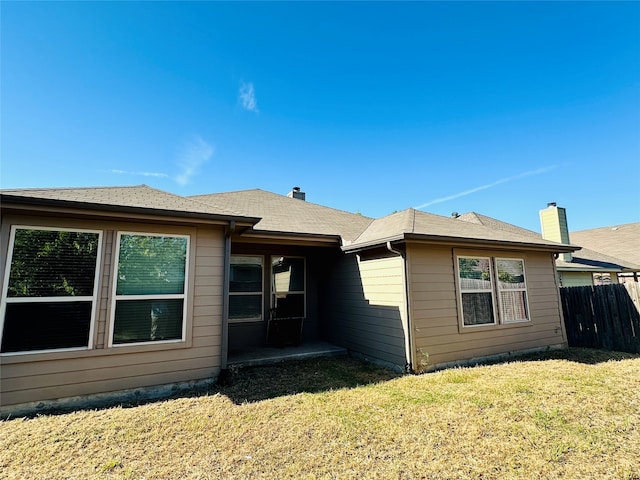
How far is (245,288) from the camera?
688cm

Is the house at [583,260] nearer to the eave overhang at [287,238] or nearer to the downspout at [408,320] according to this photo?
the downspout at [408,320]

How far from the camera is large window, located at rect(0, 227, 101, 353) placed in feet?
11.4

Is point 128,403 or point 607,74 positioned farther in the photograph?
point 607,74

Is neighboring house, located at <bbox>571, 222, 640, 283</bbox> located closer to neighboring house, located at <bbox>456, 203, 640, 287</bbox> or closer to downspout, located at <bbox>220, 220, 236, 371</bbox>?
neighboring house, located at <bbox>456, 203, 640, 287</bbox>

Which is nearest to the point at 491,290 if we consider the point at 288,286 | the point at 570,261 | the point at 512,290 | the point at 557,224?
the point at 512,290

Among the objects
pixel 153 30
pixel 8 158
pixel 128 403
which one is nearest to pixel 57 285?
pixel 128 403

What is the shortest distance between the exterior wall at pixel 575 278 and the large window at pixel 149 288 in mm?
12581

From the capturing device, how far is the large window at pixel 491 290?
5750mm

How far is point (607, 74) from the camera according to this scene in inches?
327

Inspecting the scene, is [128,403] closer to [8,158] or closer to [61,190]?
[61,190]

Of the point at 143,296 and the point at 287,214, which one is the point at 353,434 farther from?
the point at 287,214

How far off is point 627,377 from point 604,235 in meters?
15.6

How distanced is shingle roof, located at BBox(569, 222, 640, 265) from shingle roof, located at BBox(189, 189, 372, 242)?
42.1 feet

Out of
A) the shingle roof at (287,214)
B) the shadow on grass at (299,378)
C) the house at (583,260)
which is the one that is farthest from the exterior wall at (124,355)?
the house at (583,260)
